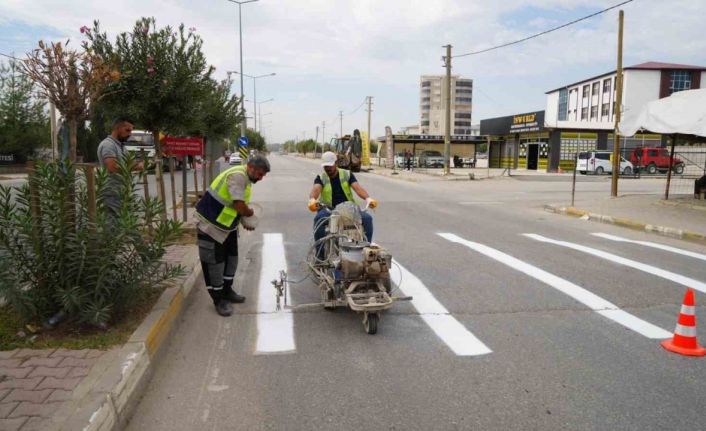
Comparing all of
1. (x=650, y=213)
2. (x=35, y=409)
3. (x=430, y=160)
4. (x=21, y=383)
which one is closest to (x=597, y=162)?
(x=430, y=160)

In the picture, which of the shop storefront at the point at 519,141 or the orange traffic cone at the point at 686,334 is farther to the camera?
the shop storefront at the point at 519,141

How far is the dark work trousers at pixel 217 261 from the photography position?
5703 millimetres

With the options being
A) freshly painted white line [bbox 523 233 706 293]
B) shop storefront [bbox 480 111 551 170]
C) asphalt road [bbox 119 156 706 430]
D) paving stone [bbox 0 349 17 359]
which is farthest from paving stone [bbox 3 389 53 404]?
shop storefront [bbox 480 111 551 170]

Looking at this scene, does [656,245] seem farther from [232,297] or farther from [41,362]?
[41,362]

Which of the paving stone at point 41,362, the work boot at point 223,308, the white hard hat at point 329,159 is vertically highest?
the white hard hat at point 329,159

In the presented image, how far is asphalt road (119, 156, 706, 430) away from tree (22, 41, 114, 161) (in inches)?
101

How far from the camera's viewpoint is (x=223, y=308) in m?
5.83

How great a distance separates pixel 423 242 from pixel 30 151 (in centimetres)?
2842

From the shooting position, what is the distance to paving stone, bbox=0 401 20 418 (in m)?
3.19

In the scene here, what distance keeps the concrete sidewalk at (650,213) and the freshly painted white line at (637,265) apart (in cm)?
289

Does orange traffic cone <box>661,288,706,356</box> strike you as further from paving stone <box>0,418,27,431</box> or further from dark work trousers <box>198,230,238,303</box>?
paving stone <box>0,418,27,431</box>

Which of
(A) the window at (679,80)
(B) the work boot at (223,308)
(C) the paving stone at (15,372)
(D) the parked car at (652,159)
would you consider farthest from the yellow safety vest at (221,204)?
(A) the window at (679,80)

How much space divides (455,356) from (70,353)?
299 centimetres

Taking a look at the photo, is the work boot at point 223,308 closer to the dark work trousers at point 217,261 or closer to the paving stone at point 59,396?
the dark work trousers at point 217,261
